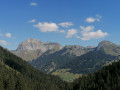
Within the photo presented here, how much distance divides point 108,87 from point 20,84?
79.8 metres

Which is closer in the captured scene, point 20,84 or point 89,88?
point 20,84

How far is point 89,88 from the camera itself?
180625 millimetres

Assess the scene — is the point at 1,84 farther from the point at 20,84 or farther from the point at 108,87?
the point at 108,87

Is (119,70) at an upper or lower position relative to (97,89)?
upper

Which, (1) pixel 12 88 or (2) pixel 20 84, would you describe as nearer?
(1) pixel 12 88

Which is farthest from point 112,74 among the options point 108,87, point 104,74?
point 108,87

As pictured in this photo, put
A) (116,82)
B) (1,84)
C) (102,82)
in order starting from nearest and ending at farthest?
1. (1,84)
2. (116,82)
3. (102,82)

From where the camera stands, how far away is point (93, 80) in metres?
197

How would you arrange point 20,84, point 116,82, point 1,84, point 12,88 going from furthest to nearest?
point 116,82 < point 20,84 < point 12,88 < point 1,84

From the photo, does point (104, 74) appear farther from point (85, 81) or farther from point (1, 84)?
point (1, 84)

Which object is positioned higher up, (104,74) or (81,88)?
(104,74)

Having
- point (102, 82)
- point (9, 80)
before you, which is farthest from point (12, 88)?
point (102, 82)

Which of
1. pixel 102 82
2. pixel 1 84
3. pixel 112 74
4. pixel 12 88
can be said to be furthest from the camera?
pixel 112 74

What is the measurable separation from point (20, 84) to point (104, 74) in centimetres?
9694
